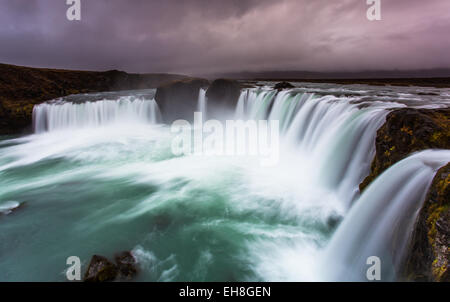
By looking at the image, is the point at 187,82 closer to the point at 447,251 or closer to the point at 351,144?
the point at 351,144

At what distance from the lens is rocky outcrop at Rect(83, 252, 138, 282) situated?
4.08 m

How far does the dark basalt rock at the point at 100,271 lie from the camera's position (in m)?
4.05

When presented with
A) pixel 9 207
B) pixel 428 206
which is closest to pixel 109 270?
pixel 428 206

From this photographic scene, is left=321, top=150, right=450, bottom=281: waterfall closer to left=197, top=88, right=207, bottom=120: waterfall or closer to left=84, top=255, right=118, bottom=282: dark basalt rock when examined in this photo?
left=84, top=255, right=118, bottom=282: dark basalt rock

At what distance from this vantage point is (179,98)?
21266 mm

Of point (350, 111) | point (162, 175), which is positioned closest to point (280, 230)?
point (350, 111)

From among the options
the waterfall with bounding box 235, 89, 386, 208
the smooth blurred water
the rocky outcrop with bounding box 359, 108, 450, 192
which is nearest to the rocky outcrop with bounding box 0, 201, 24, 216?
the smooth blurred water

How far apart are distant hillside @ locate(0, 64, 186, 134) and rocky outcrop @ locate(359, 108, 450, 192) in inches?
1155

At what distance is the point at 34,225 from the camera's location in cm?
656

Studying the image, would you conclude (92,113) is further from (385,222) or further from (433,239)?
(433,239)

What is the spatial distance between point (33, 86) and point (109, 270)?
115 feet

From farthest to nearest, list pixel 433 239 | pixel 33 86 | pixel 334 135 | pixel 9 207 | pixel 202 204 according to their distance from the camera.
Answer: pixel 33 86 → pixel 334 135 → pixel 202 204 → pixel 9 207 → pixel 433 239

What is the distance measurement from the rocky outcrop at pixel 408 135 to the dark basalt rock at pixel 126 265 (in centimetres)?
596

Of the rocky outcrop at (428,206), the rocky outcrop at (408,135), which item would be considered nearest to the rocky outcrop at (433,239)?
the rocky outcrop at (428,206)
